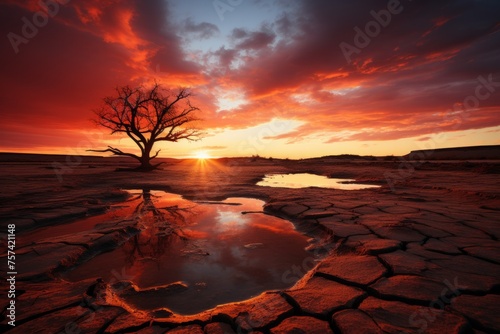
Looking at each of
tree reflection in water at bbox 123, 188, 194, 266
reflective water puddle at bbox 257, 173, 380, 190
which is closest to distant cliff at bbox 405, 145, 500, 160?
reflective water puddle at bbox 257, 173, 380, 190

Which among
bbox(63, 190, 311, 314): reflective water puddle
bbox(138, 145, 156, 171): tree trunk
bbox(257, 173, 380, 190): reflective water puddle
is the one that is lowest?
bbox(63, 190, 311, 314): reflective water puddle

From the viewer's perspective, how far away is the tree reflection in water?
8.34 feet

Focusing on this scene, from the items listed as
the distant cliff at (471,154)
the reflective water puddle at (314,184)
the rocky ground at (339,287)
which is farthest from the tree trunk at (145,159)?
the distant cliff at (471,154)

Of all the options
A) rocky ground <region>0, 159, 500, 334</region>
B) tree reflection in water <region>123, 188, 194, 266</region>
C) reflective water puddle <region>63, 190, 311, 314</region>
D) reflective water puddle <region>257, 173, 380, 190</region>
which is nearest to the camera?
rocky ground <region>0, 159, 500, 334</region>

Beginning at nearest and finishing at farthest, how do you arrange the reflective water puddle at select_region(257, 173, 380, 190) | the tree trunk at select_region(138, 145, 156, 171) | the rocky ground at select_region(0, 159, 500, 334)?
the rocky ground at select_region(0, 159, 500, 334), the reflective water puddle at select_region(257, 173, 380, 190), the tree trunk at select_region(138, 145, 156, 171)

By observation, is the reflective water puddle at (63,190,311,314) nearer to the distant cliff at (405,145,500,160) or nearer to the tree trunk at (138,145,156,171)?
the tree trunk at (138,145,156,171)

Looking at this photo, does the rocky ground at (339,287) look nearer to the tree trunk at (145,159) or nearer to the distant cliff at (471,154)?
the tree trunk at (145,159)

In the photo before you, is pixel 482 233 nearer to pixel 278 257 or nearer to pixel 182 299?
pixel 278 257

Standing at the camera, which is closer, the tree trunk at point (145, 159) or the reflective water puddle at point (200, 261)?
the reflective water puddle at point (200, 261)

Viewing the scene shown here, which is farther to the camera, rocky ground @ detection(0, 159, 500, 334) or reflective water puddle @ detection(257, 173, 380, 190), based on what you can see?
reflective water puddle @ detection(257, 173, 380, 190)

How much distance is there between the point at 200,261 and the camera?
2.32 metres

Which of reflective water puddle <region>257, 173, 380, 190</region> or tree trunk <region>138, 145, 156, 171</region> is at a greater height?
tree trunk <region>138, 145, 156, 171</region>

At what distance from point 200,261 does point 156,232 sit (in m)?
1.22

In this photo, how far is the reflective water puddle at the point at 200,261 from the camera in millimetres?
1771
